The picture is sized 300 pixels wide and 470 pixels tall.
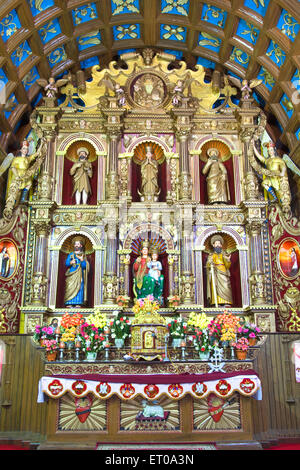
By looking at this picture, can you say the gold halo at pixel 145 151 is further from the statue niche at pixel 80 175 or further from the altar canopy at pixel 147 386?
the altar canopy at pixel 147 386

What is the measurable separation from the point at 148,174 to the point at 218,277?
4147 millimetres

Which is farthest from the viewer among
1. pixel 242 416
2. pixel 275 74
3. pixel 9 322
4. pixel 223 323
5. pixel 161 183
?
pixel 161 183

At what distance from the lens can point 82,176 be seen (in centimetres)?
1595

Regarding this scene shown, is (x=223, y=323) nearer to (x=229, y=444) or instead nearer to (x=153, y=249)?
(x=229, y=444)

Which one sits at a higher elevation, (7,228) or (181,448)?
(7,228)

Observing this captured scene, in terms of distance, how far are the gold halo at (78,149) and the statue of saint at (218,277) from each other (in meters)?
5.30

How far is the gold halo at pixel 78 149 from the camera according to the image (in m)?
16.5

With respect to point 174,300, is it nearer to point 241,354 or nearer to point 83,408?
point 241,354

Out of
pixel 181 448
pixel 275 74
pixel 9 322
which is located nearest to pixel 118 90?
pixel 275 74

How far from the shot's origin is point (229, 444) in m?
9.66

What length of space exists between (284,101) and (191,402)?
34.2ft

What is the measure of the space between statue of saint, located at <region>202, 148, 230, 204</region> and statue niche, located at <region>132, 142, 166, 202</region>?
1526 mm

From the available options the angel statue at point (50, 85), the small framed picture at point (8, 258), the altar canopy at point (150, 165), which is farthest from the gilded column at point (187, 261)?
the angel statue at point (50, 85)

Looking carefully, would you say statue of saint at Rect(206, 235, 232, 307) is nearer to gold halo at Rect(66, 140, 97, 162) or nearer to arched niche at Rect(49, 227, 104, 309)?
arched niche at Rect(49, 227, 104, 309)
